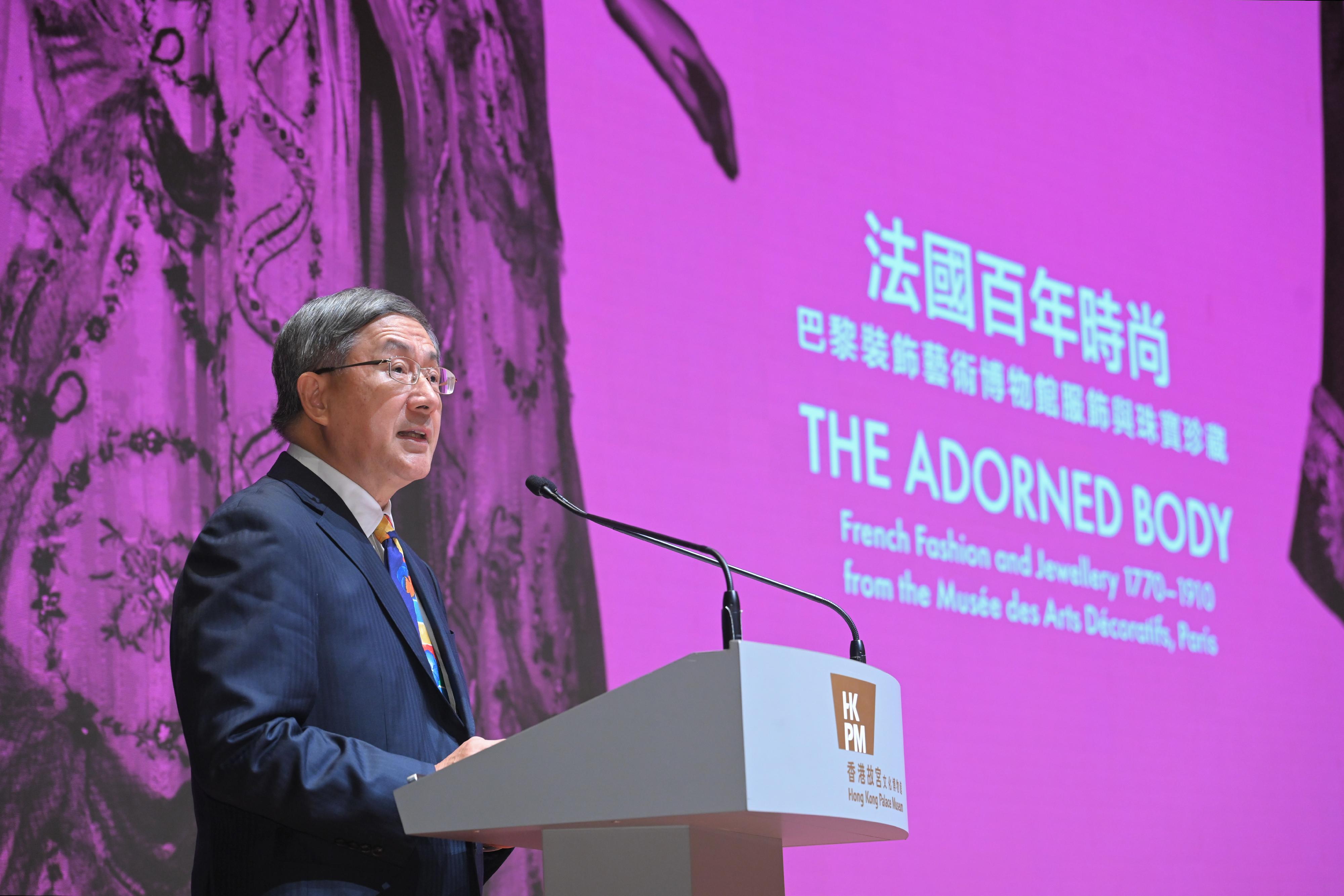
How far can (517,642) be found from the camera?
2.95 metres

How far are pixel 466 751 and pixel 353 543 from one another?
349 millimetres

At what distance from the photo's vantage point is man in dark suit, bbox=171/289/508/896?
1.47 m

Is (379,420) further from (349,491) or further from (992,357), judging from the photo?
(992,357)

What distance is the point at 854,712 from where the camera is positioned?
4.53ft

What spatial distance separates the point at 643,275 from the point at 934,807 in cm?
143

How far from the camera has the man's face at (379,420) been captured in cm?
183

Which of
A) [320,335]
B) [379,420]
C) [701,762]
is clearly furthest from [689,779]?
[320,335]

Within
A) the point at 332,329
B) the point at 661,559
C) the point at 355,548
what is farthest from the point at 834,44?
the point at 355,548

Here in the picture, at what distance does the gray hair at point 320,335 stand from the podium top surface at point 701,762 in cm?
64

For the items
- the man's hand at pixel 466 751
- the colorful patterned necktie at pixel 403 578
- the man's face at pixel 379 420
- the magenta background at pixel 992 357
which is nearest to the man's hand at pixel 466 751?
the man's hand at pixel 466 751

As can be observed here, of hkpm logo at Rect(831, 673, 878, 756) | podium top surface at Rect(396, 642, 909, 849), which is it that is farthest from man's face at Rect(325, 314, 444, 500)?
hkpm logo at Rect(831, 673, 878, 756)

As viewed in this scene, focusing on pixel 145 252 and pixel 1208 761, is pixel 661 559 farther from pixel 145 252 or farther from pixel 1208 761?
pixel 1208 761

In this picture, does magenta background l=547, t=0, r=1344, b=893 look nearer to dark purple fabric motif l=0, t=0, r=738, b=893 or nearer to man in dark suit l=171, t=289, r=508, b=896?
dark purple fabric motif l=0, t=0, r=738, b=893

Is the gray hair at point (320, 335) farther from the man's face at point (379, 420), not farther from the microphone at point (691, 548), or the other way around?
the microphone at point (691, 548)
